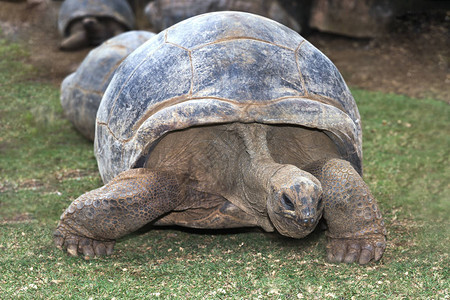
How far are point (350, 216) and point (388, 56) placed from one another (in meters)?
5.44

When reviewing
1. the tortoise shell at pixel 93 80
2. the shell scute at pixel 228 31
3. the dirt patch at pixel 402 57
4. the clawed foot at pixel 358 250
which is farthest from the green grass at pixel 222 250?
the dirt patch at pixel 402 57

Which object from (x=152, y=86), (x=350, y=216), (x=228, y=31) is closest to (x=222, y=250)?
(x=350, y=216)

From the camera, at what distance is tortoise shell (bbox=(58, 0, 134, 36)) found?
369 inches

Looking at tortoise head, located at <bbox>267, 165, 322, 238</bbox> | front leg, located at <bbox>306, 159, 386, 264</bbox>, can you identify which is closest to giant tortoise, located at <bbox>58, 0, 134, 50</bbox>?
front leg, located at <bbox>306, 159, 386, 264</bbox>

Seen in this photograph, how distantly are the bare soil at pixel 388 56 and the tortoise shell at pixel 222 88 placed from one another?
3.84m

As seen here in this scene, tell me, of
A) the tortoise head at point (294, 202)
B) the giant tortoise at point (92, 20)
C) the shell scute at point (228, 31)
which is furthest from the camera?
the giant tortoise at point (92, 20)

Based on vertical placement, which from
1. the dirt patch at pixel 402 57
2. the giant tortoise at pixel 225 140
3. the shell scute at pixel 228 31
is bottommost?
the dirt patch at pixel 402 57

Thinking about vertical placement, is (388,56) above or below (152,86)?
below

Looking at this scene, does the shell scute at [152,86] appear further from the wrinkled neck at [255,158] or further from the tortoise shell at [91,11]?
the tortoise shell at [91,11]

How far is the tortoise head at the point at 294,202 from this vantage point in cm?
269

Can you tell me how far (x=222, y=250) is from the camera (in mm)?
3461

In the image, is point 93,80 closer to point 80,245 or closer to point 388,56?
point 80,245

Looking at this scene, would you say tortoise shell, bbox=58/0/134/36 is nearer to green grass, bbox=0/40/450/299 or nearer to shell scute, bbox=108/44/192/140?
green grass, bbox=0/40/450/299

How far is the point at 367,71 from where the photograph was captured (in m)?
7.80
